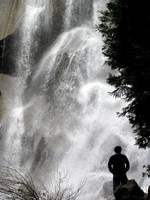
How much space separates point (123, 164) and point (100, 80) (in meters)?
13.1

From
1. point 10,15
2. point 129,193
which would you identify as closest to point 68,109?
point 10,15

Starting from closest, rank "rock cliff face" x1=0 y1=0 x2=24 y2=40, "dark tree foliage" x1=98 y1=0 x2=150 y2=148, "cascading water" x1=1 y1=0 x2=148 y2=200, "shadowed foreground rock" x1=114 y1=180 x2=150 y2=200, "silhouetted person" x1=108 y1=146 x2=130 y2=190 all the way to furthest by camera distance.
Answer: "dark tree foliage" x1=98 y1=0 x2=150 y2=148 < "shadowed foreground rock" x1=114 y1=180 x2=150 y2=200 < "silhouetted person" x1=108 y1=146 x2=130 y2=190 < "cascading water" x1=1 y1=0 x2=148 y2=200 < "rock cliff face" x1=0 y1=0 x2=24 y2=40

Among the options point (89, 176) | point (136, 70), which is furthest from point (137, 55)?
point (89, 176)

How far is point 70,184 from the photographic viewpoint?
17062 mm

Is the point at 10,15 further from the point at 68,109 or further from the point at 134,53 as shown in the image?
the point at 134,53

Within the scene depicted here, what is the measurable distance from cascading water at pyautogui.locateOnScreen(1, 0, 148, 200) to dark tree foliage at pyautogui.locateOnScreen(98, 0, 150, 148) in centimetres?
625

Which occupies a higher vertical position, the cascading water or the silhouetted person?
the cascading water

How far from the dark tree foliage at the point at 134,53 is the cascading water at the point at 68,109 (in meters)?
6.25

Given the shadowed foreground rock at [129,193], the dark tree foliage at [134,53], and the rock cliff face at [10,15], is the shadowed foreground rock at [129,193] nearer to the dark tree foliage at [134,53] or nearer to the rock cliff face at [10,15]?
the dark tree foliage at [134,53]

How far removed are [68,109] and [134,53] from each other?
1320cm

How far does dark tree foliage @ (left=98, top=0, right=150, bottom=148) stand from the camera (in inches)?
351

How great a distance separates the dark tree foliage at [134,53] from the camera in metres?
8.91

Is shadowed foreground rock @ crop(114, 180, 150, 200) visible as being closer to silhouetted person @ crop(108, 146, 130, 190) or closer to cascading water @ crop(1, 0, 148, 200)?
silhouetted person @ crop(108, 146, 130, 190)

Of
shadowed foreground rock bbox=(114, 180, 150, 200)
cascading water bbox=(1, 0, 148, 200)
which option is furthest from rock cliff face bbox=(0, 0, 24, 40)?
shadowed foreground rock bbox=(114, 180, 150, 200)
